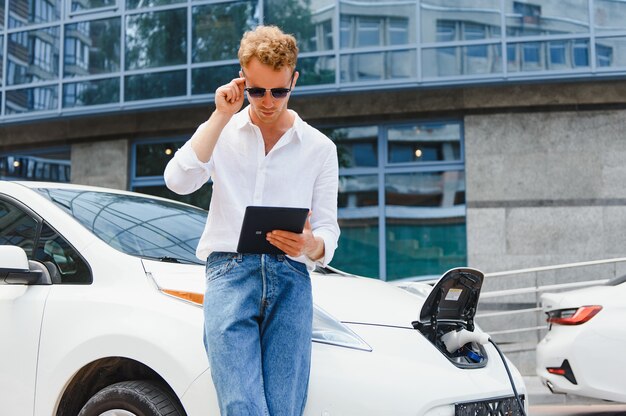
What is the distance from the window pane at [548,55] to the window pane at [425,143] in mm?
1356

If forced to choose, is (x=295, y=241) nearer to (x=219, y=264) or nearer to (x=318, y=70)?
(x=219, y=264)

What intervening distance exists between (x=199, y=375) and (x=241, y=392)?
57cm

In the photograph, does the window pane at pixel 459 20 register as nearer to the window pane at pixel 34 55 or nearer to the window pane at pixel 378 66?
the window pane at pixel 378 66

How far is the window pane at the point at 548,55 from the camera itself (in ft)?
36.5

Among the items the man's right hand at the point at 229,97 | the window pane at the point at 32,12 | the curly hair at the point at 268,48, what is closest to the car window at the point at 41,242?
the man's right hand at the point at 229,97

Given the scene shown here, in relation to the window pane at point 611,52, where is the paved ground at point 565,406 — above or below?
below

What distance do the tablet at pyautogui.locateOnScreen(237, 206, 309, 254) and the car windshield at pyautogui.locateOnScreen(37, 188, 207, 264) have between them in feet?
3.93

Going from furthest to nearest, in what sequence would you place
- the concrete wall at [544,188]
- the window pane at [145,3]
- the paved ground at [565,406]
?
1. the window pane at [145,3]
2. the concrete wall at [544,188]
3. the paved ground at [565,406]

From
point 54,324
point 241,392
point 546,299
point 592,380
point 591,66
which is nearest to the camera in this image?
point 241,392

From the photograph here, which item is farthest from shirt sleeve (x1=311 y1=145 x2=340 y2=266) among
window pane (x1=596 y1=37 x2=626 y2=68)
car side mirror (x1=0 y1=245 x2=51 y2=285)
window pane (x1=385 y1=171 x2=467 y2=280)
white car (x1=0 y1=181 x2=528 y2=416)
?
window pane (x1=596 y1=37 x2=626 y2=68)

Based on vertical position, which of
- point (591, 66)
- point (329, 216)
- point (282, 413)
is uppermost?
point (591, 66)

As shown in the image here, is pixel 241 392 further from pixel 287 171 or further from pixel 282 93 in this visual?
pixel 282 93

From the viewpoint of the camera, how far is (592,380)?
599 cm

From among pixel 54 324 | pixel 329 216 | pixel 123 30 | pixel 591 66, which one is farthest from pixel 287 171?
pixel 123 30
